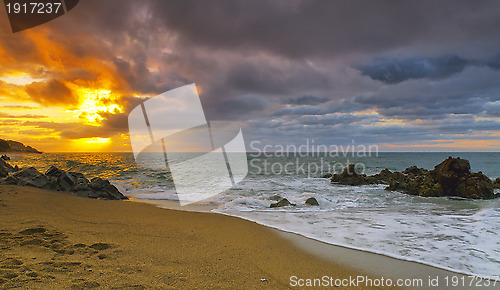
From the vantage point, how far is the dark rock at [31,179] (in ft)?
32.8

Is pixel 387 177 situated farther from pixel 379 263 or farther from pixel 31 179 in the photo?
pixel 31 179

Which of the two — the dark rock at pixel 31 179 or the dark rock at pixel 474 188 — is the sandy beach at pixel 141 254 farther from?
the dark rock at pixel 474 188

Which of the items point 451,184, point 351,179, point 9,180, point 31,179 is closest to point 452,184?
point 451,184

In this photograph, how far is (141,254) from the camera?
394 centimetres

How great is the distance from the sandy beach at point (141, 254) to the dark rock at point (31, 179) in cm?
405

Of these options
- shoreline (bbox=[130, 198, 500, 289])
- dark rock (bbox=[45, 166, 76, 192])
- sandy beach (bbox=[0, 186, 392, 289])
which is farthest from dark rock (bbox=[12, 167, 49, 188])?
shoreline (bbox=[130, 198, 500, 289])

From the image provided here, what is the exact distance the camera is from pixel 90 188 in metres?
10.5

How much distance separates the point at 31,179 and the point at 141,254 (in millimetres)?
9520

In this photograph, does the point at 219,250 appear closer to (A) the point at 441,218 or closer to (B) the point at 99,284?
(B) the point at 99,284

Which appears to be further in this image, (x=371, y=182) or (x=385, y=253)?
(x=371, y=182)

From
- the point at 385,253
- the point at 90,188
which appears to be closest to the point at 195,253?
the point at 385,253

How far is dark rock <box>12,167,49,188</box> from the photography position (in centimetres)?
1000

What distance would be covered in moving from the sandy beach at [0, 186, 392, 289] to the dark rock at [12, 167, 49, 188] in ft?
13.3

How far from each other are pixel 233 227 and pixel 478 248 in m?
5.05
